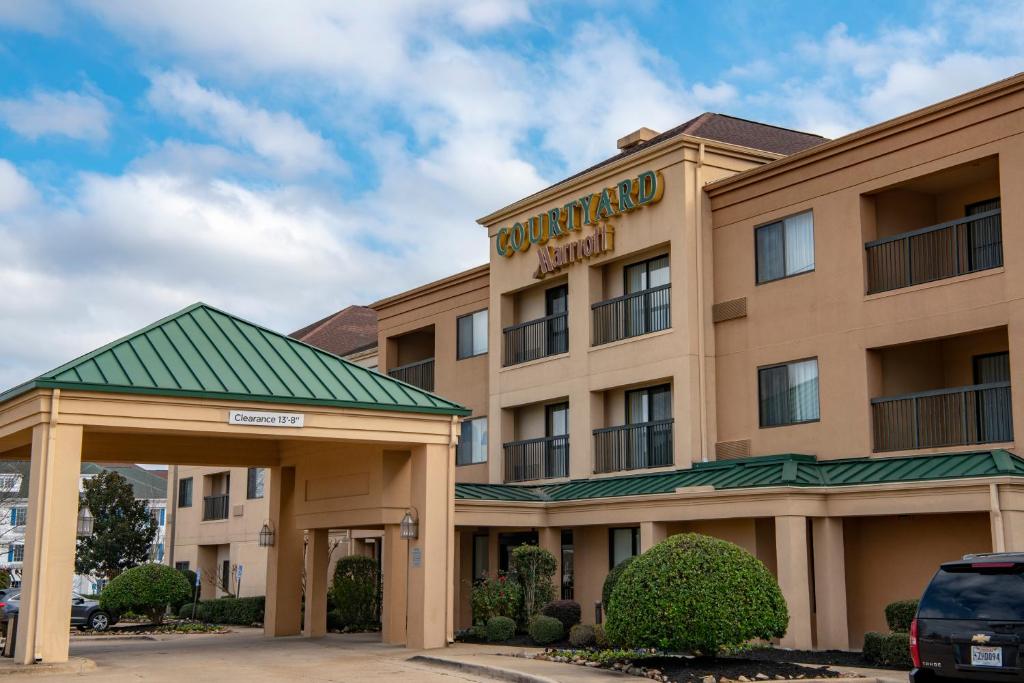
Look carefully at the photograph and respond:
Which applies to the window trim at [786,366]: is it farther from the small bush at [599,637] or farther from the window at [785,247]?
the small bush at [599,637]

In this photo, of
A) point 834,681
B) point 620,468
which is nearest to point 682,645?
point 834,681

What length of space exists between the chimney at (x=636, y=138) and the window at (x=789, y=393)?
9.90 metres

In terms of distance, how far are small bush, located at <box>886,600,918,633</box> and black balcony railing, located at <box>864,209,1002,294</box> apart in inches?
260

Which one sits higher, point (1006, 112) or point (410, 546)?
point (1006, 112)

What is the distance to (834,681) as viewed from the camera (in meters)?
16.6

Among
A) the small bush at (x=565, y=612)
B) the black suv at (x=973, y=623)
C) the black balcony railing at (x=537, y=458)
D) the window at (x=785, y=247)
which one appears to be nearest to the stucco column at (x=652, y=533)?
the small bush at (x=565, y=612)

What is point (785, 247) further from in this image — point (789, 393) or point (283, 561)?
point (283, 561)

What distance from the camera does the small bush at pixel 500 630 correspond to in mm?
26156

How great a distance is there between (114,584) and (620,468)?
54.6 feet

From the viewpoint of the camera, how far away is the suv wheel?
38.1 m

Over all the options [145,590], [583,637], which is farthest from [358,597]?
[583,637]

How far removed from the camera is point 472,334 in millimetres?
37000

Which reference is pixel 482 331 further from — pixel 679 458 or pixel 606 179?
pixel 679 458

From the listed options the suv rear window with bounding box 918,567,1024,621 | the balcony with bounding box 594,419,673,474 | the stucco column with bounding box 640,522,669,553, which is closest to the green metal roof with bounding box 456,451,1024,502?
the balcony with bounding box 594,419,673,474
